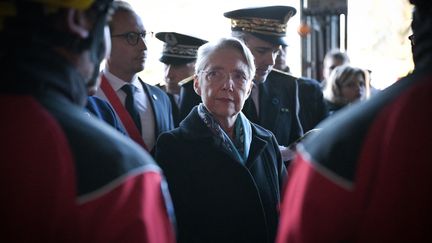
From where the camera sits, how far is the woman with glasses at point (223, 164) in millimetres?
1760

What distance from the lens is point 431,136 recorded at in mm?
896

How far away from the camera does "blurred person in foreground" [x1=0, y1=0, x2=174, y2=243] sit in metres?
0.90

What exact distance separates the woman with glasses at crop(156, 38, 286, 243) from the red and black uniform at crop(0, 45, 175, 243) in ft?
2.52

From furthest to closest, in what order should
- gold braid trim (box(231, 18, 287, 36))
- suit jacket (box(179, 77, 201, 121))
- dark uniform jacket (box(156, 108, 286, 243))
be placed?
gold braid trim (box(231, 18, 287, 36)) → suit jacket (box(179, 77, 201, 121)) → dark uniform jacket (box(156, 108, 286, 243))

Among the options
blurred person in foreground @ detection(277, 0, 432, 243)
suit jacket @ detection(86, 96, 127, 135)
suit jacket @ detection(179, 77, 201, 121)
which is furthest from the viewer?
suit jacket @ detection(179, 77, 201, 121)

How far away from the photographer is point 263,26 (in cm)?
263

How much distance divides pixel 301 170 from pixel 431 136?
0.25 meters

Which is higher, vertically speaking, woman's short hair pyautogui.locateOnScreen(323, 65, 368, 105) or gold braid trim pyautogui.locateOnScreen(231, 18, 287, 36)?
gold braid trim pyautogui.locateOnScreen(231, 18, 287, 36)

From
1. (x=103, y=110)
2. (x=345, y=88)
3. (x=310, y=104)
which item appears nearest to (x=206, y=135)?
(x=103, y=110)

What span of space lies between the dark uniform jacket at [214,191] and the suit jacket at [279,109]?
67 cm

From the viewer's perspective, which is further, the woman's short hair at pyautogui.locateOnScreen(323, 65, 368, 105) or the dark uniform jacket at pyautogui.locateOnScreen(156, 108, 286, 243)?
the woman's short hair at pyautogui.locateOnScreen(323, 65, 368, 105)

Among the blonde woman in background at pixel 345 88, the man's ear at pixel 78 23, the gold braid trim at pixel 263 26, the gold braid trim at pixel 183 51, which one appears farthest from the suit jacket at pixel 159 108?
the blonde woman in background at pixel 345 88

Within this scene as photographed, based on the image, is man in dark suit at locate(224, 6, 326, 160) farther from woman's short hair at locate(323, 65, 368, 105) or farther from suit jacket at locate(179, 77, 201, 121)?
woman's short hair at locate(323, 65, 368, 105)

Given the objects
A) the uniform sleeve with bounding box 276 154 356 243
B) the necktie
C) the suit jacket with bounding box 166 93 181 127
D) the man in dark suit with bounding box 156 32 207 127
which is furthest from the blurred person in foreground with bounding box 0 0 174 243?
the man in dark suit with bounding box 156 32 207 127
